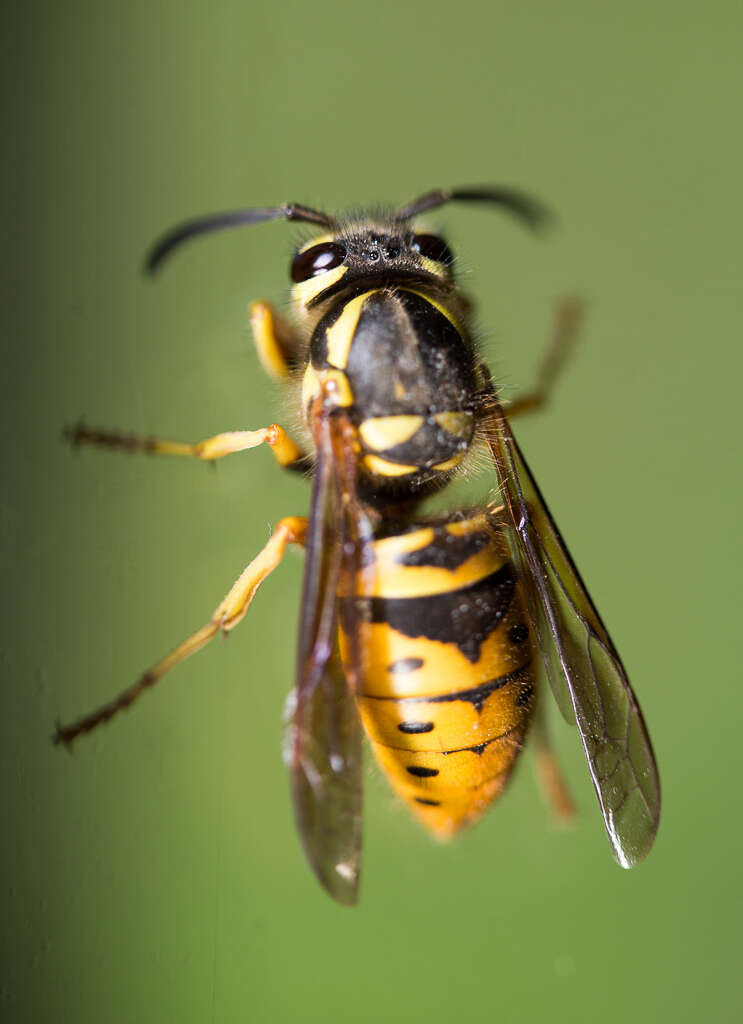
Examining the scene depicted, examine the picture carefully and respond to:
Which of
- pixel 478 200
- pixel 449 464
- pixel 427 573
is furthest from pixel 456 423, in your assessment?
pixel 478 200

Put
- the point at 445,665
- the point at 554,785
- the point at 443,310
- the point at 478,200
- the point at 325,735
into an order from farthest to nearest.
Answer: the point at 554,785, the point at 478,200, the point at 443,310, the point at 445,665, the point at 325,735

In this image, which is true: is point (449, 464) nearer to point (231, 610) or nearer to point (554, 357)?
point (231, 610)

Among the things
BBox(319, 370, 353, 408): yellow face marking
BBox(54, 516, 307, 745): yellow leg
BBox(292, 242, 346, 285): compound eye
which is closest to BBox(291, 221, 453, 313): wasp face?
BBox(292, 242, 346, 285): compound eye

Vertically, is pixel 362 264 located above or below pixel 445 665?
above

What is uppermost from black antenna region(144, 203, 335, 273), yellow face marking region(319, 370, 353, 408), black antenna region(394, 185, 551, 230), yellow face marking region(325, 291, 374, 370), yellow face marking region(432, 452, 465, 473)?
black antenna region(394, 185, 551, 230)

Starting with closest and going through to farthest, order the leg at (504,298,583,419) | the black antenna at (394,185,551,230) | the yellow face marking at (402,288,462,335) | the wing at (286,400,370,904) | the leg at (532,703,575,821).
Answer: the wing at (286,400,370,904) < the yellow face marking at (402,288,462,335) < the black antenna at (394,185,551,230) < the leg at (504,298,583,419) < the leg at (532,703,575,821)

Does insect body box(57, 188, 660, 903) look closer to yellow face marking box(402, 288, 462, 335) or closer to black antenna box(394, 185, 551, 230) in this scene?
yellow face marking box(402, 288, 462, 335)

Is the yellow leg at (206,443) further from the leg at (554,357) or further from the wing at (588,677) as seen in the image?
the leg at (554,357)
